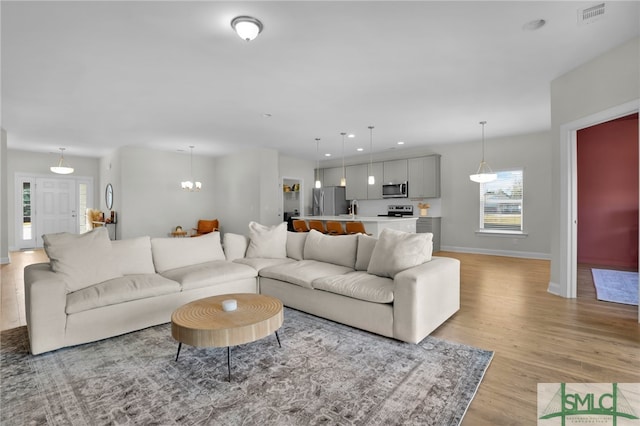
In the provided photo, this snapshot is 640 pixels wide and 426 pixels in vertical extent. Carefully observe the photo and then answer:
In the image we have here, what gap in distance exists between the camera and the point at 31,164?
8.38 m

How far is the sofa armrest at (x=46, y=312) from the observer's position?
7.97 ft

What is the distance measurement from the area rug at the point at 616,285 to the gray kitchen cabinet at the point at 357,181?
5.25 meters

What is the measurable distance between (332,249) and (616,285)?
4.03 meters

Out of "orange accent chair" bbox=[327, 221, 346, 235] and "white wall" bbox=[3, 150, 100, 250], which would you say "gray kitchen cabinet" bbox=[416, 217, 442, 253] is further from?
"white wall" bbox=[3, 150, 100, 250]

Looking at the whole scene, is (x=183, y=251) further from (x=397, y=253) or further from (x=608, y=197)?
(x=608, y=197)

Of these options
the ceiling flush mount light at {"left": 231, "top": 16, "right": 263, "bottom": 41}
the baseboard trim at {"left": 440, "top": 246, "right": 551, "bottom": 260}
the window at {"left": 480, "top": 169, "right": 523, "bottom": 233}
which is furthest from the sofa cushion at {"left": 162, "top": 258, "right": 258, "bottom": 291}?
the window at {"left": 480, "top": 169, "right": 523, "bottom": 233}

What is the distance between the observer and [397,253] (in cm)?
306

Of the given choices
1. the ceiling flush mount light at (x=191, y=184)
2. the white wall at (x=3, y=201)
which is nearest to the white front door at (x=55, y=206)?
the white wall at (x=3, y=201)

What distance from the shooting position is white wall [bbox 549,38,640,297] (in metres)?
3.09

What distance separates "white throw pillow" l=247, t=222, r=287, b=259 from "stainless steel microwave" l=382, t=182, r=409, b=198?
451 cm

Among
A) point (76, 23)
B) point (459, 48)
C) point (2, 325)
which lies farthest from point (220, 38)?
point (2, 325)

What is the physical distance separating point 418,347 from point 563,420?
3.28 feet

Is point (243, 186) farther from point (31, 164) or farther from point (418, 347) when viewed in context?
point (418, 347)

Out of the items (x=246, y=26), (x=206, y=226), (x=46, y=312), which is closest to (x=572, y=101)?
(x=246, y=26)
